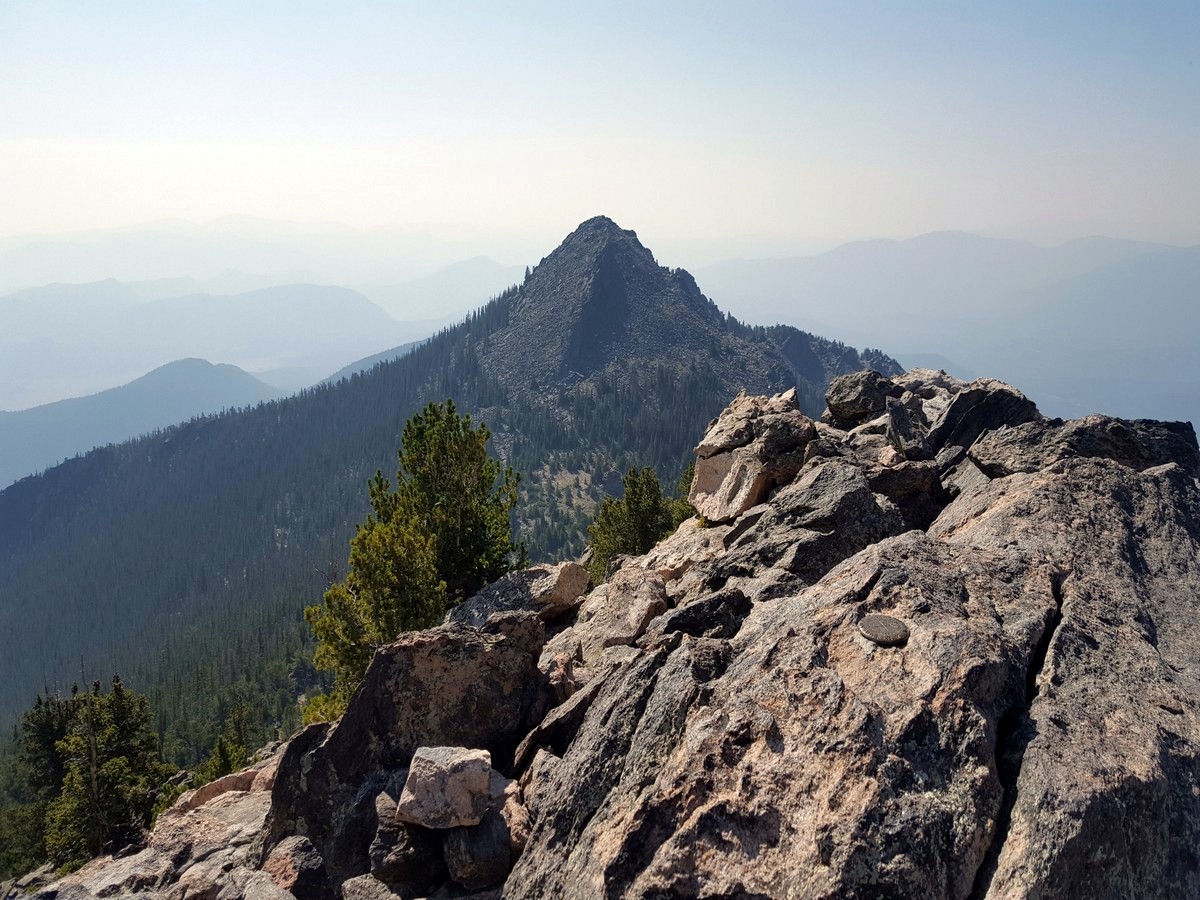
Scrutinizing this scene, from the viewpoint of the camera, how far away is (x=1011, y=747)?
41.2ft

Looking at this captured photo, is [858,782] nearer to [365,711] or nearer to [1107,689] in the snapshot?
[1107,689]

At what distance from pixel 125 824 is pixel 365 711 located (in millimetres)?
38117

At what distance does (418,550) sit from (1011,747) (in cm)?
2489

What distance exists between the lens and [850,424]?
41625mm

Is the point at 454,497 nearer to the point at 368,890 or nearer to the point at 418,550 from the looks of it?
the point at 418,550

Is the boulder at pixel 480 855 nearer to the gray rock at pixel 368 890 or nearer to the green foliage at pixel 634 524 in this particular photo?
the gray rock at pixel 368 890

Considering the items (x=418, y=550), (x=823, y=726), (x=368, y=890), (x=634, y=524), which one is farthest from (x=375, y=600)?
(x=634, y=524)

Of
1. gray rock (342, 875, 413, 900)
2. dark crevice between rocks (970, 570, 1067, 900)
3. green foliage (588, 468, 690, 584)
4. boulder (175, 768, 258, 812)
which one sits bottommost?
green foliage (588, 468, 690, 584)

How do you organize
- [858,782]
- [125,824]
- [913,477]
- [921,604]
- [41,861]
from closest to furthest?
[858,782] → [921,604] → [913,477] → [125,824] → [41,861]

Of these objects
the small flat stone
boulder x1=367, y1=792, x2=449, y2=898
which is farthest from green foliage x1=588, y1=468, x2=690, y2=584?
the small flat stone

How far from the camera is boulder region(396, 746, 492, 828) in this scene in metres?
16.7

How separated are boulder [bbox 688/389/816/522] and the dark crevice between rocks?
55.8 feet

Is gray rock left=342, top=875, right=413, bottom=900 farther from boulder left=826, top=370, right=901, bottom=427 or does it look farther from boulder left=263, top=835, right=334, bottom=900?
boulder left=826, top=370, right=901, bottom=427

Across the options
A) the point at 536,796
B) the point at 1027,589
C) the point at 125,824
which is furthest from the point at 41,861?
the point at 1027,589
